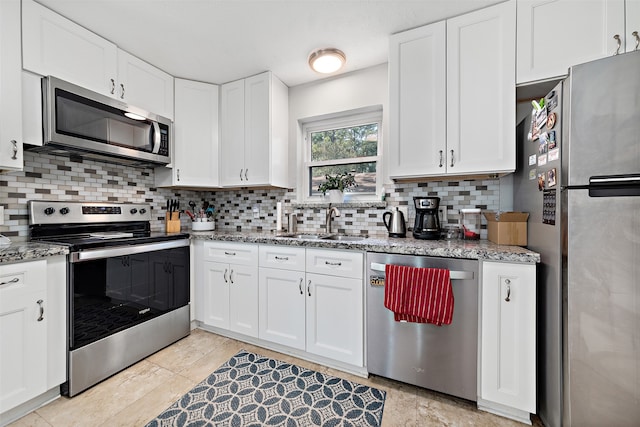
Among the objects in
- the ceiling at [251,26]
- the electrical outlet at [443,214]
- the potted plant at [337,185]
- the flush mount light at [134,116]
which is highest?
the ceiling at [251,26]

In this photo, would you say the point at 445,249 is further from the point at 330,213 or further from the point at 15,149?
the point at 15,149

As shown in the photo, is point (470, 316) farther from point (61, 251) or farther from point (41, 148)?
point (41, 148)

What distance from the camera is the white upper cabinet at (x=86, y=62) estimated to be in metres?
1.63

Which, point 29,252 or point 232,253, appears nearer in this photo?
point 29,252

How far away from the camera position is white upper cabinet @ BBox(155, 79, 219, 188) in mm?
2541

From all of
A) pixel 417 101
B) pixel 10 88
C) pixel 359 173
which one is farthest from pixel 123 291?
pixel 417 101

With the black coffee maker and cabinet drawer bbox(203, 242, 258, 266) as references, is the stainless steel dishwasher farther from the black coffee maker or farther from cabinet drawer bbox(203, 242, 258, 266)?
cabinet drawer bbox(203, 242, 258, 266)

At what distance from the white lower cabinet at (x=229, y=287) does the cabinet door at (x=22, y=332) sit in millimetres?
1029

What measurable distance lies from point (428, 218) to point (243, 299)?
163 centimetres

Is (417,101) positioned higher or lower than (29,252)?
higher

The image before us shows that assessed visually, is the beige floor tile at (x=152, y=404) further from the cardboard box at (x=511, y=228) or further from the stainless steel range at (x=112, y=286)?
the cardboard box at (x=511, y=228)

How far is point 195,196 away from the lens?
3127 millimetres

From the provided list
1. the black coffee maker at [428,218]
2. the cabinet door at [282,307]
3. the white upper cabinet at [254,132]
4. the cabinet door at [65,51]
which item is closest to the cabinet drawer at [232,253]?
Result: the cabinet door at [282,307]

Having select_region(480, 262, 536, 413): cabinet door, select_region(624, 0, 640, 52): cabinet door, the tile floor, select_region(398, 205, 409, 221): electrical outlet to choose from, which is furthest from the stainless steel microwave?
select_region(624, 0, 640, 52): cabinet door
